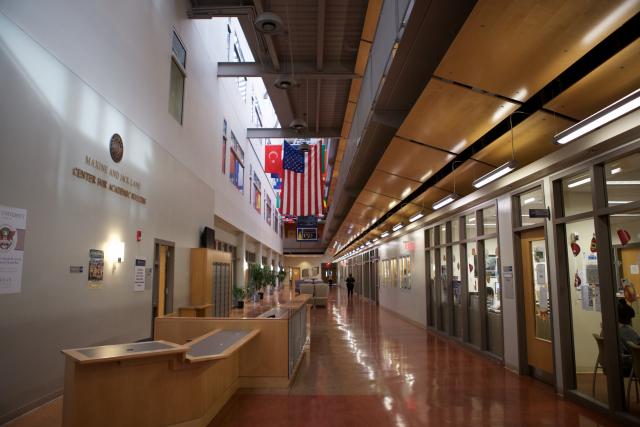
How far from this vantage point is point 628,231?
15.0 ft

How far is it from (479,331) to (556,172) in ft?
12.8

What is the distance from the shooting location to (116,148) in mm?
5965

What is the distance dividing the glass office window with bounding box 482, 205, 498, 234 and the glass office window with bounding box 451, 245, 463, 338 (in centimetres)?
145

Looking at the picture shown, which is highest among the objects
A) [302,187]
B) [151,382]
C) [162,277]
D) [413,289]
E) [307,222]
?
[307,222]

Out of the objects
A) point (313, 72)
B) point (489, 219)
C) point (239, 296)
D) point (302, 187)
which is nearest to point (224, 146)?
point (302, 187)

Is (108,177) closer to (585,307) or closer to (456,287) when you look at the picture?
(585,307)

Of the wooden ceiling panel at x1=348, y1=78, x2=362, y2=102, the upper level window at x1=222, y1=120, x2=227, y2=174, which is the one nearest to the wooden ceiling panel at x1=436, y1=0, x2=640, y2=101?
the wooden ceiling panel at x1=348, y1=78, x2=362, y2=102

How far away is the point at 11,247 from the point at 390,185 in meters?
7.00

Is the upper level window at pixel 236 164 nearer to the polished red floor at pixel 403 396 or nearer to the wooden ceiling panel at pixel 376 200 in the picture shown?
the wooden ceiling panel at pixel 376 200

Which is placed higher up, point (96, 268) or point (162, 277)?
point (96, 268)

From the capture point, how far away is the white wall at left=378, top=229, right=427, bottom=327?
40.3 ft

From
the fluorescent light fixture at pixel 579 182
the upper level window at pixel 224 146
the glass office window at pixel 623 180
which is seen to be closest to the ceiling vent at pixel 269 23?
the fluorescent light fixture at pixel 579 182

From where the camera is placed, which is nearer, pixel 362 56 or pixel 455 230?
pixel 362 56

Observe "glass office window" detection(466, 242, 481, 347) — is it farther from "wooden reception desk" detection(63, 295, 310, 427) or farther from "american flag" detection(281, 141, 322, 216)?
"american flag" detection(281, 141, 322, 216)
